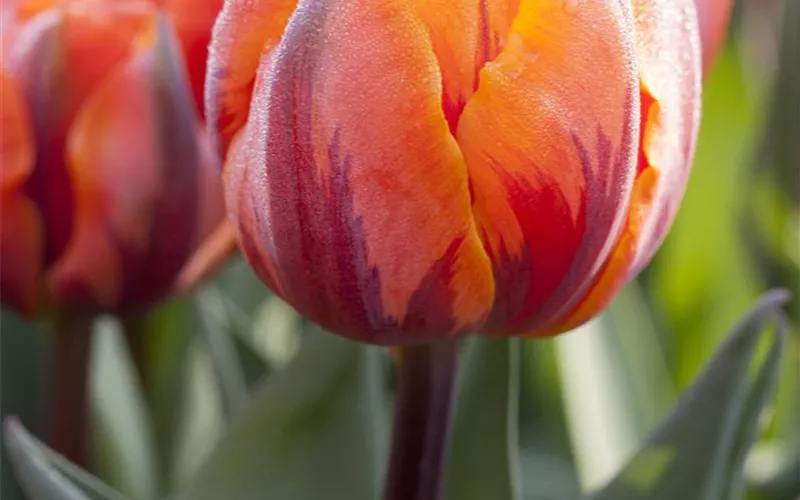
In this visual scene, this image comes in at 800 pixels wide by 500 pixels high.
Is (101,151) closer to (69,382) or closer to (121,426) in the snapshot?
(69,382)

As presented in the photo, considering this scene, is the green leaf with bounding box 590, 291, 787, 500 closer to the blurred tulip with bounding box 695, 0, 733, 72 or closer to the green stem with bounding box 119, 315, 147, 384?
the blurred tulip with bounding box 695, 0, 733, 72

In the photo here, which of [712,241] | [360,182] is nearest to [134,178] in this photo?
[360,182]

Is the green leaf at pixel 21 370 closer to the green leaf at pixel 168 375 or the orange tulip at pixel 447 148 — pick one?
the green leaf at pixel 168 375

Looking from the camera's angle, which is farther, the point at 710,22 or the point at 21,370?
the point at 21,370

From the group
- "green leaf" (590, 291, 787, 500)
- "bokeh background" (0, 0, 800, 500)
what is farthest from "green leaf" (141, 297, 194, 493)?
"green leaf" (590, 291, 787, 500)

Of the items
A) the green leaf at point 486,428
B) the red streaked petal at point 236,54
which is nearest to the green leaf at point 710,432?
the green leaf at point 486,428

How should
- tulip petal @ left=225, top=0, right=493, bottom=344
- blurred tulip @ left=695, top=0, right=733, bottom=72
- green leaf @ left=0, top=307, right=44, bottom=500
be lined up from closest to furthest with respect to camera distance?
tulip petal @ left=225, top=0, right=493, bottom=344 → blurred tulip @ left=695, top=0, right=733, bottom=72 → green leaf @ left=0, top=307, right=44, bottom=500
